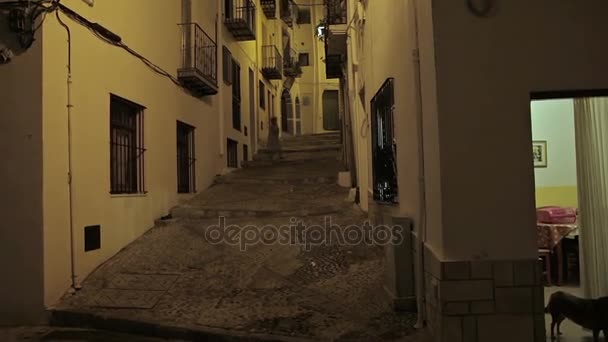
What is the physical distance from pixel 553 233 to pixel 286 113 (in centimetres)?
1999

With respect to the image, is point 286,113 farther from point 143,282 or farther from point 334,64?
point 143,282

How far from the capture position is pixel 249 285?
6133mm

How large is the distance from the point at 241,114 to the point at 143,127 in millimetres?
7878

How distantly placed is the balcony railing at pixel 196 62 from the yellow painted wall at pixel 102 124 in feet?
0.99

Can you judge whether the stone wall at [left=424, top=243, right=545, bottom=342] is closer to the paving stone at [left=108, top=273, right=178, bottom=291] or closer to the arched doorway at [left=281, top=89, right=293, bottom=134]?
the paving stone at [left=108, top=273, right=178, bottom=291]

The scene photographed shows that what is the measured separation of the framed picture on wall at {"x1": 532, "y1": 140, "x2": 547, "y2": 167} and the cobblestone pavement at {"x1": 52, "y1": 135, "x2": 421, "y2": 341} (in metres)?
2.88

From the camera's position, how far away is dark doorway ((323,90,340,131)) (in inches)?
1101

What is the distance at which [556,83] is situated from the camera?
3736mm

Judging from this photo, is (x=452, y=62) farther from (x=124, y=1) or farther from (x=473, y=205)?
(x=124, y=1)

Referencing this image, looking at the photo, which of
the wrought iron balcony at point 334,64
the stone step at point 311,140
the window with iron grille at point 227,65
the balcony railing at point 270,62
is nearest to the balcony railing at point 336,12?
the wrought iron balcony at point 334,64

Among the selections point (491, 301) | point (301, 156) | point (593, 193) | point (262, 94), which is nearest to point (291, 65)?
point (262, 94)

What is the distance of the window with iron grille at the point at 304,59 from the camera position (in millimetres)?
28014

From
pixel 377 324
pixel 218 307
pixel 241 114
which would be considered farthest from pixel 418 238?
pixel 241 114

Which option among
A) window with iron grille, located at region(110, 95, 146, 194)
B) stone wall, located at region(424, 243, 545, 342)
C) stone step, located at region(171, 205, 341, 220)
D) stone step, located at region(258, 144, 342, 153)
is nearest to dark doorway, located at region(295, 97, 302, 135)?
stone step, located at region(258, 144, 342, 153)
